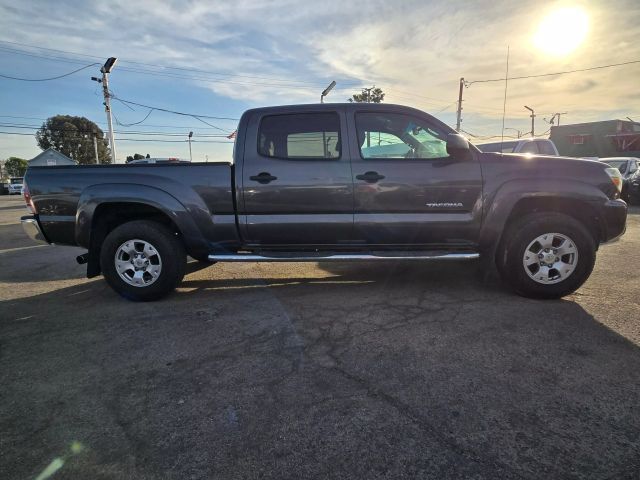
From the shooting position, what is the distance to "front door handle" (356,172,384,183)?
4.10 metres

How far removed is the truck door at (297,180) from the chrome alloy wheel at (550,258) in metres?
1.87

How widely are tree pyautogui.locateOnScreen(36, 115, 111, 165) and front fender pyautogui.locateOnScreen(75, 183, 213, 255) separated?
→ 212 feet

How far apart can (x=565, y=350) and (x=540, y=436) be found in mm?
1191

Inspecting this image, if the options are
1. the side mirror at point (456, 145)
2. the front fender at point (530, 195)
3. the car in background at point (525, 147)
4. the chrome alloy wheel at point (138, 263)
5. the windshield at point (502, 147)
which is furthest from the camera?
the windshield at point (502, 147)

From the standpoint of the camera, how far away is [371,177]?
13.5 ft

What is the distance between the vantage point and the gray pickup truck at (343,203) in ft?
13.4

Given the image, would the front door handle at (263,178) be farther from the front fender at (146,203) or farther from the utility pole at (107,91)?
the utility pole at (107,91)

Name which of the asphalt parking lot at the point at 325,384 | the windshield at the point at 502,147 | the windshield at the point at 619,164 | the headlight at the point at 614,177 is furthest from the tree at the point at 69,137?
the headlight at the point at 614,177

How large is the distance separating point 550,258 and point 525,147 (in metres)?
8.72

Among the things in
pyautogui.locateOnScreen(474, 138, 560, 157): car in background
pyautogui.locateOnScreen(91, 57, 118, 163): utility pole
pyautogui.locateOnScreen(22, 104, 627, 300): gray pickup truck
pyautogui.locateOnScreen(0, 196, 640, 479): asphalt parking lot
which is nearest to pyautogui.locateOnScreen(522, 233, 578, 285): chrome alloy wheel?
pyautogui.locateOnScreen(22, 104, 627, 300): gray pickup truck

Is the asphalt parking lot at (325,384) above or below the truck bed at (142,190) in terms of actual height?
below

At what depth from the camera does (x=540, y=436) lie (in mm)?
2100

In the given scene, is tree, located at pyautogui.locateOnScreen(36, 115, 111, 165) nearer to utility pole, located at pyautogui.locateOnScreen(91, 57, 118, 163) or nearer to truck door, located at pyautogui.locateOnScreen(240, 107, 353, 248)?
utility pole, located at pyautogui.locateOnScreen(91, 57, 118, 163)

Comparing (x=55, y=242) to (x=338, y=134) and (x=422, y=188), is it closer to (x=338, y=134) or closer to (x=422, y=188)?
(x=338, y=134)
